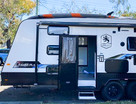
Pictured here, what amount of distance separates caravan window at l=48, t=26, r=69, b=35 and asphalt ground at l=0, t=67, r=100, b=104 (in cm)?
264

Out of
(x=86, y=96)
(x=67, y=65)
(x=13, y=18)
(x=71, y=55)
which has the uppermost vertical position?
(x=13, y=18)

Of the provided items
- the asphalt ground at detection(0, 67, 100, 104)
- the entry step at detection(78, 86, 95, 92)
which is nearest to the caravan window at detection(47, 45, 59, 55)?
the entry step at detection(78, 86, 95, 92)

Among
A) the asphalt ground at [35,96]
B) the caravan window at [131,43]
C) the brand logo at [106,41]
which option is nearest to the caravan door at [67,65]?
the asphalt ground at [35,96]

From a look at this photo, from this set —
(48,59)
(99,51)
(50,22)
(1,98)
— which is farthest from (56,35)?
(1,98)

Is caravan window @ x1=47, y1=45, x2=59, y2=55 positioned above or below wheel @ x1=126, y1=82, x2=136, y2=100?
above

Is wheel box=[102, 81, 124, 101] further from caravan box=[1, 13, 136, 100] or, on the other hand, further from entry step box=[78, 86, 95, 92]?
entry step box=[78, 86, 95, 92]

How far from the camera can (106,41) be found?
6.39 metres

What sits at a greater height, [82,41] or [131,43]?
[82,41]

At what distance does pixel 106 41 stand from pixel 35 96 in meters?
3.80

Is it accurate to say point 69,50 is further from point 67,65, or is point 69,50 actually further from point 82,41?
point 82,41

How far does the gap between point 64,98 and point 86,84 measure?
1.19 m

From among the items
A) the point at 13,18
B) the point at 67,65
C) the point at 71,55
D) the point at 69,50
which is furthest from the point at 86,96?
the point at 13,18

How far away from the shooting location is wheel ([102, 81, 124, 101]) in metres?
6.36

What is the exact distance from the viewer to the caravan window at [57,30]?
623 centimetres
